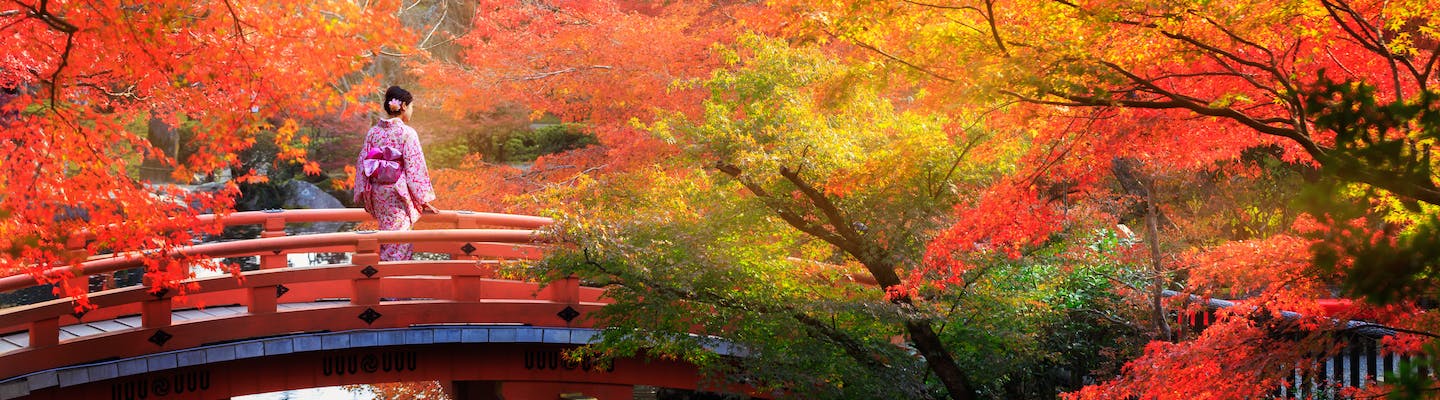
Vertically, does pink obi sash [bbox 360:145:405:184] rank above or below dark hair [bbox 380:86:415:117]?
below

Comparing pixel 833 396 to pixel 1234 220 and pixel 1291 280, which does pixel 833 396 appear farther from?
pixel 1234 220

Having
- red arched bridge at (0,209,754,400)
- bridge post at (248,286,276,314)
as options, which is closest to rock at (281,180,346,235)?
red arched bridge at (0,209,754,400)

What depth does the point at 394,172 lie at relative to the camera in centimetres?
797

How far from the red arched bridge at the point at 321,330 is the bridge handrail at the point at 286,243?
0.04ft

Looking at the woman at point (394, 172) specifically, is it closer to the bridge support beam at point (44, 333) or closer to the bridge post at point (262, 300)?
the bridge post at point (262, 300)

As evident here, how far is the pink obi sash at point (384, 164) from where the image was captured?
7.94 m

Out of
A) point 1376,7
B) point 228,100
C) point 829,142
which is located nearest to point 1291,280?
point 1376,7

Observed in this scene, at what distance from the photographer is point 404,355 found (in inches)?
311

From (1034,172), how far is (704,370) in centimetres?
248

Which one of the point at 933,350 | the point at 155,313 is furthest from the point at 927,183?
the point at 155,313

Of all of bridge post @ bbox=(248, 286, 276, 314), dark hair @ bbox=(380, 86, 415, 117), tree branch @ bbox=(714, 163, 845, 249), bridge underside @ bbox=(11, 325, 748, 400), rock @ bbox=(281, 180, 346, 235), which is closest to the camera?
bridge underside @ bbox=(11, 325, 748, 400)

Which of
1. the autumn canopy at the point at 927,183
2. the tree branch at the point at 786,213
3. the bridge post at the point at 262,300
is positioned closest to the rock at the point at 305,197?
the autumn canopy at the point at 927,183

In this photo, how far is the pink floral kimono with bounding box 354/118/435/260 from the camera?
26.0 ft

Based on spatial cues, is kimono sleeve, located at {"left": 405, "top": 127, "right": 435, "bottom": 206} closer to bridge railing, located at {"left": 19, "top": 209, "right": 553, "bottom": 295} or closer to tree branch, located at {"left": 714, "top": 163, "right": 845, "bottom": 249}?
bridge railing, located at {"left": 19, "top": 209, "right": 553, "bottom": 295}
